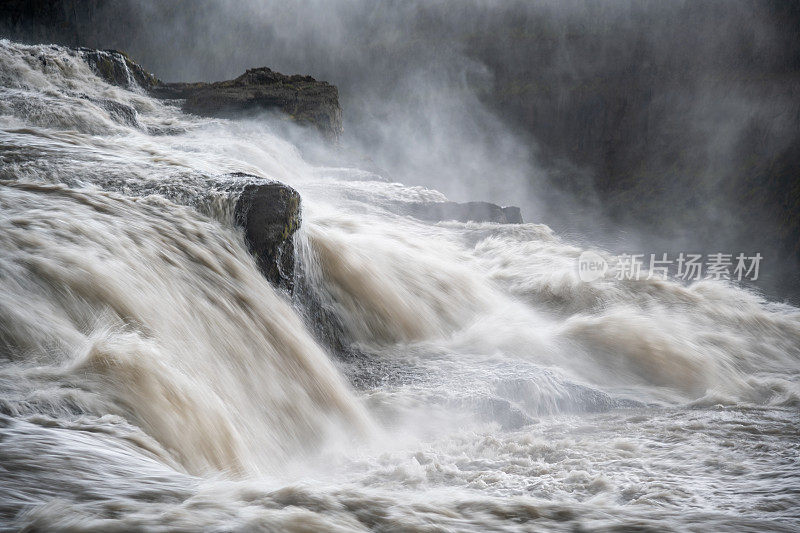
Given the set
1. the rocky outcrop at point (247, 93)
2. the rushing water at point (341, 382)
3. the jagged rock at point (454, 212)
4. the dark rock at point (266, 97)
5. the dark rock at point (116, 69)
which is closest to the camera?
the rushing water at point (341, 382)

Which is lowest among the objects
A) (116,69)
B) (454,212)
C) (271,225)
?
(271,225)

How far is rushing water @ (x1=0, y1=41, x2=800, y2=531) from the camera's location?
3.53ft

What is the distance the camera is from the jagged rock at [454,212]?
7195 mm

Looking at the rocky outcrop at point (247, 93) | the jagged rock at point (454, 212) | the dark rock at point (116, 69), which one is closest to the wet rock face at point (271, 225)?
the jagged rock at point (454, 212)

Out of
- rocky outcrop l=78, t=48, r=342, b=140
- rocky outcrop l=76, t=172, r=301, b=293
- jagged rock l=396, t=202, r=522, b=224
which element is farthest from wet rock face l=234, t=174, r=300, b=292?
rocky outcrop l=78, t=48, r=342, b=140

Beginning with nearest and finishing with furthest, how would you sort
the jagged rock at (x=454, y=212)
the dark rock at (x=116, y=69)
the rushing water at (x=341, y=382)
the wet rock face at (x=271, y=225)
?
1. the rushing water at (x=341, y=382)
2. the wet rock face at (x=271, y=225)
3. the jagged rock at (x=454, y=212)
4. the dark rock at (x=116, y=69)

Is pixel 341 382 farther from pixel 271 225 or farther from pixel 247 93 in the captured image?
pixel 247 93

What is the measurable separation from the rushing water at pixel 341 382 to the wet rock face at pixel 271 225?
86 millimetres

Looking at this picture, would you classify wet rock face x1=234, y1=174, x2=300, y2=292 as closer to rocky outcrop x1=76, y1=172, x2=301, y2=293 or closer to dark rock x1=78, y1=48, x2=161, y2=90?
rocky outcrop x1=76, y1=172, x2=301, y2=293

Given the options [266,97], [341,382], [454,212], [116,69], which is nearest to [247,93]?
[266,97]

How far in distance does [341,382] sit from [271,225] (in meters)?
0.92

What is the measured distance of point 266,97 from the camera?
430 inches

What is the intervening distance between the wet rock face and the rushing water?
0.09m

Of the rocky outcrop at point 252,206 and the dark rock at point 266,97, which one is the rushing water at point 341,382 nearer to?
the rocky outcrop at point 252,206
